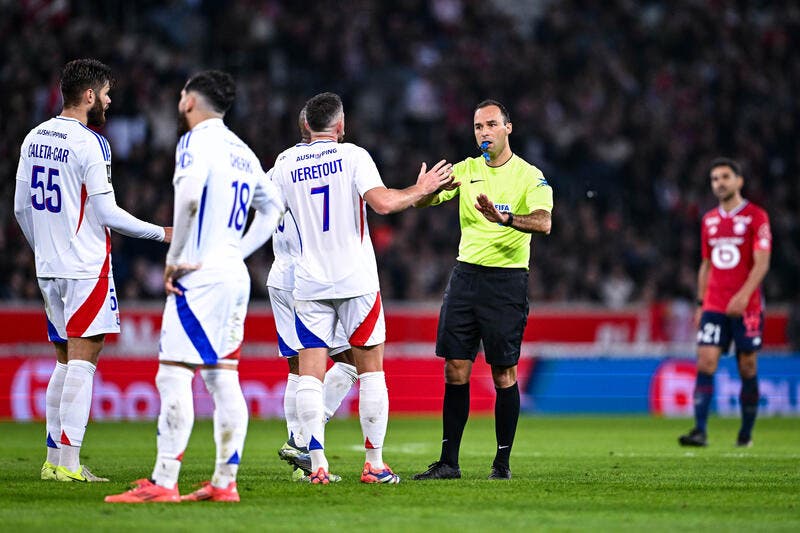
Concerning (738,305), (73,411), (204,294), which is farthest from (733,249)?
(204,294)

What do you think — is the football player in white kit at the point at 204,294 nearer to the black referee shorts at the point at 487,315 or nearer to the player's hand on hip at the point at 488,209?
the player's hand on hip at the point at 488,209

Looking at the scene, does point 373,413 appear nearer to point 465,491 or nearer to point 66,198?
point 465,491

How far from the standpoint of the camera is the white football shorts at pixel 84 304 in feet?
28.2

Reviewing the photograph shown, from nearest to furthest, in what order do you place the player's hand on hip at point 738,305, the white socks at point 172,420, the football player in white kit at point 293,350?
the white socks at point 172,420 < the football player in white kit at point 293,350 < the player's hand on hip at point 738,305

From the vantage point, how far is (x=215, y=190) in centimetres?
702

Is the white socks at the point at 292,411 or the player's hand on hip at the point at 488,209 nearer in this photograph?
the player's hand on hip at the point at 488,209

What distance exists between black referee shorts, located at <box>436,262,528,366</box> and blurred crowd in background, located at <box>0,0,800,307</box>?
10.7m

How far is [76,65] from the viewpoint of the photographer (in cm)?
875

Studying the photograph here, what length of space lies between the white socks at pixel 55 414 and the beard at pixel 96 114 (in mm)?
1747

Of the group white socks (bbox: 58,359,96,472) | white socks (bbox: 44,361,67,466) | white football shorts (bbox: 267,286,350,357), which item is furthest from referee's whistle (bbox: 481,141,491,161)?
white socks (bbox: 44,361,67,466)

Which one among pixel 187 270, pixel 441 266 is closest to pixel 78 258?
pixel 187 270

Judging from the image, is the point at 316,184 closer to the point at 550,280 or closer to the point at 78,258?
the point at 78,258

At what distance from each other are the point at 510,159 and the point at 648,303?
12.8 m

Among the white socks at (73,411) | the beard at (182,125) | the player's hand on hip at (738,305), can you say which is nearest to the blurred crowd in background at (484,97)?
the player's hand on hip at (738,305)
